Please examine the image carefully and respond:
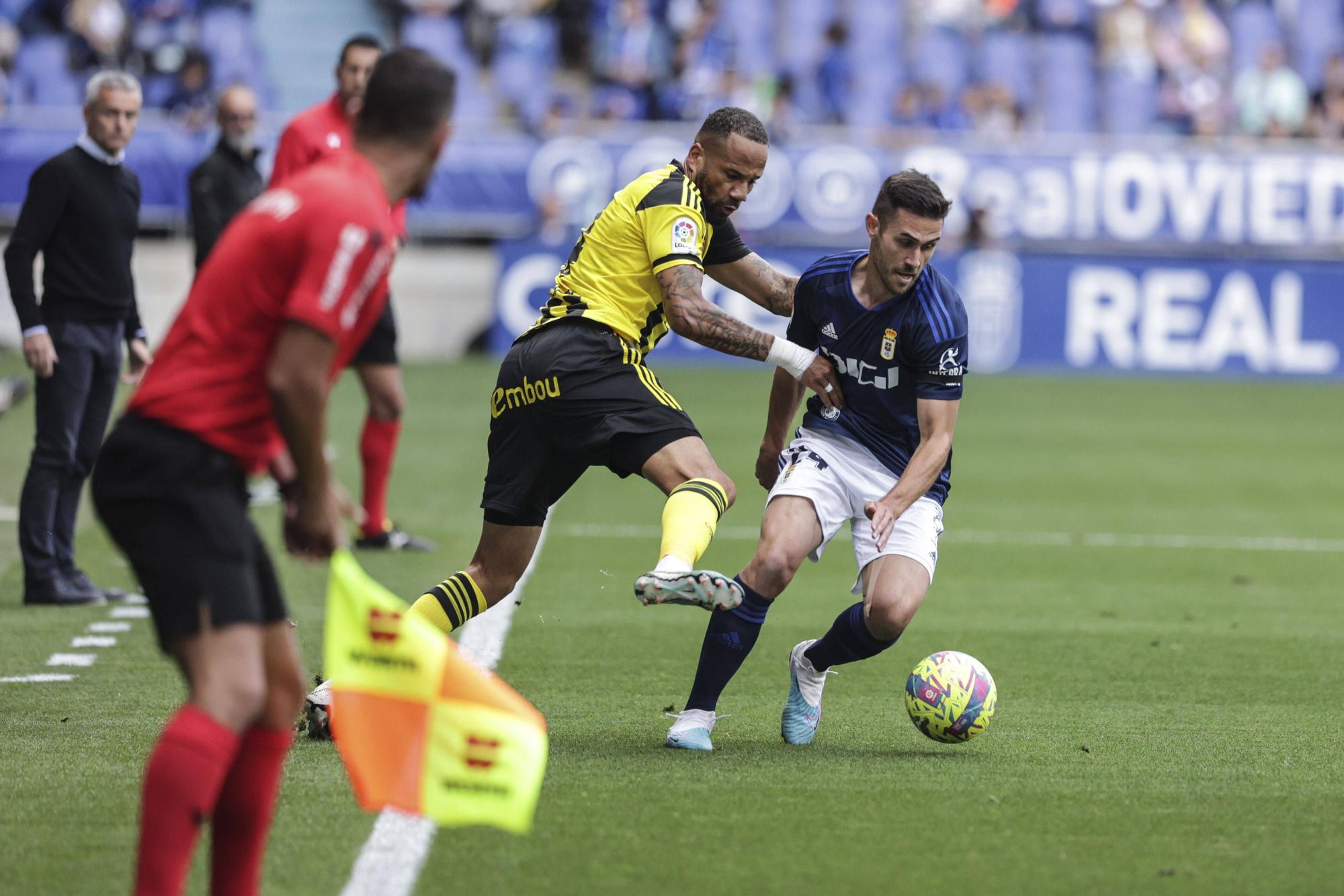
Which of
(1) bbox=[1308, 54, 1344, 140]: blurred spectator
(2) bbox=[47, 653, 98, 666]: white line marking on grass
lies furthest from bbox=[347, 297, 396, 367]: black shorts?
(1) bbox=[1308, 54, 1344, 140]: blurred spectator

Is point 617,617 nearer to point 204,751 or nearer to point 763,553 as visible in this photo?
point 763,553

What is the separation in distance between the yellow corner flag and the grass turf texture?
43cm

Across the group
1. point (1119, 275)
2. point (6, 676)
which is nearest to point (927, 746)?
point (6, 676)

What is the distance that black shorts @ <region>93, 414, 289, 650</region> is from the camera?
346cm

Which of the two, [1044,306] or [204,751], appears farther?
[1044,306]

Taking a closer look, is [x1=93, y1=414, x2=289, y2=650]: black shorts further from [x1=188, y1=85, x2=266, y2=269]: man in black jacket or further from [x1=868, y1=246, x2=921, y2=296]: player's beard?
[x1=188, y1=85, x2=266, y2=269]: man in black jacket

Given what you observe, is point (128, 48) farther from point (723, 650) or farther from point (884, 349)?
point (723, 650)

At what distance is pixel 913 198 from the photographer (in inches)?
217

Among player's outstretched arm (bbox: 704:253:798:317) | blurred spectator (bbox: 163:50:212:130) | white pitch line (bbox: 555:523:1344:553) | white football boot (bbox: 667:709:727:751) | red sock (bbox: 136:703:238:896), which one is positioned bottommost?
white pitch line (bbox: 555:523:1344:553)

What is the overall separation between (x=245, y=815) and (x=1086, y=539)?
776 centimetres

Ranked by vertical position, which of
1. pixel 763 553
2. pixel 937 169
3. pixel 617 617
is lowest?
pixel 617 617

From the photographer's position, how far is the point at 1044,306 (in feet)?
69.5

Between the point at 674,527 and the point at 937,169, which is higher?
the point at 937,169

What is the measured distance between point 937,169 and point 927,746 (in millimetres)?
17166
